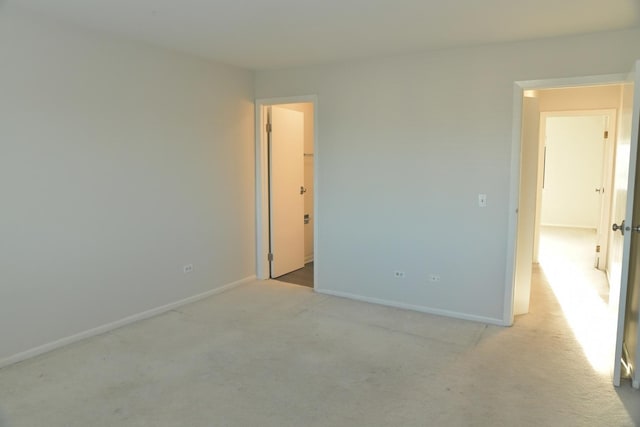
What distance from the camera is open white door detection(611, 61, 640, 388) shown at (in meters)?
2.64

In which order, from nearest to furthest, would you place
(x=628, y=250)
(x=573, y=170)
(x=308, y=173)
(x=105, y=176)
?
(x=628, y=250) → (x=105, y=176) → (x=308, y=173) → (x=573, y=170)

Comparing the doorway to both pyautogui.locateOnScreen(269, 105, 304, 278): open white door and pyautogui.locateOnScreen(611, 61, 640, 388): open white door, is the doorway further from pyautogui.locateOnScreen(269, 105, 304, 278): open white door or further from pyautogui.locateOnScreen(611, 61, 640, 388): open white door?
pyautogui.locateOnScreen(269, 105, 304, 278): open white door

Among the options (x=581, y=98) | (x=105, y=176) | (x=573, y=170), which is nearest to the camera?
(x=105, y=176)

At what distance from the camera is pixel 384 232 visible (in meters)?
4.34

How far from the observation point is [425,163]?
404cm

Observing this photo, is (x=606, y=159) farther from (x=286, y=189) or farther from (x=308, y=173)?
(x=286, y=189)

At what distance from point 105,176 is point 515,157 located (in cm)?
322

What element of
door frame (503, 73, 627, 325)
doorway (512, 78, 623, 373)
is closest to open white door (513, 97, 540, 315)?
doorway (512, 78, 623, 373)

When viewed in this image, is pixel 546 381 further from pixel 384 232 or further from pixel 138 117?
pixel 138 117

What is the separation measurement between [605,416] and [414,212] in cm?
212

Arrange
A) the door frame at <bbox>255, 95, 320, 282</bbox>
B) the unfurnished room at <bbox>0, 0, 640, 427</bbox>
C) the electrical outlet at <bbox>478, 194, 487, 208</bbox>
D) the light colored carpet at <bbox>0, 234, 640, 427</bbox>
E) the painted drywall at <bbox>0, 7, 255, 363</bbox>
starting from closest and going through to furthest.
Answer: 1. the light colored carpet at <bbox>0, 234, 640, 427</bbox>
2. the unfurnished room at <bbox>0, 0, 640, 427</bbox>
3. the painted drywall at <bbox>0, 7, 255, 363</bbox>
4. the electrical outlet at <bbox>478, 194, 487, 208</bbox>
5. the door frame at <bbox>255, 95, 320, 282</bbox>

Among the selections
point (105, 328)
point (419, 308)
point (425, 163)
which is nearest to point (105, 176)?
point (105, 328)

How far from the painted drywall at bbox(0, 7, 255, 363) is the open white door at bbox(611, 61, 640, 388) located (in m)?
3.38

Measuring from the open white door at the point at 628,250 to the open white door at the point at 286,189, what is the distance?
3.28 metres
